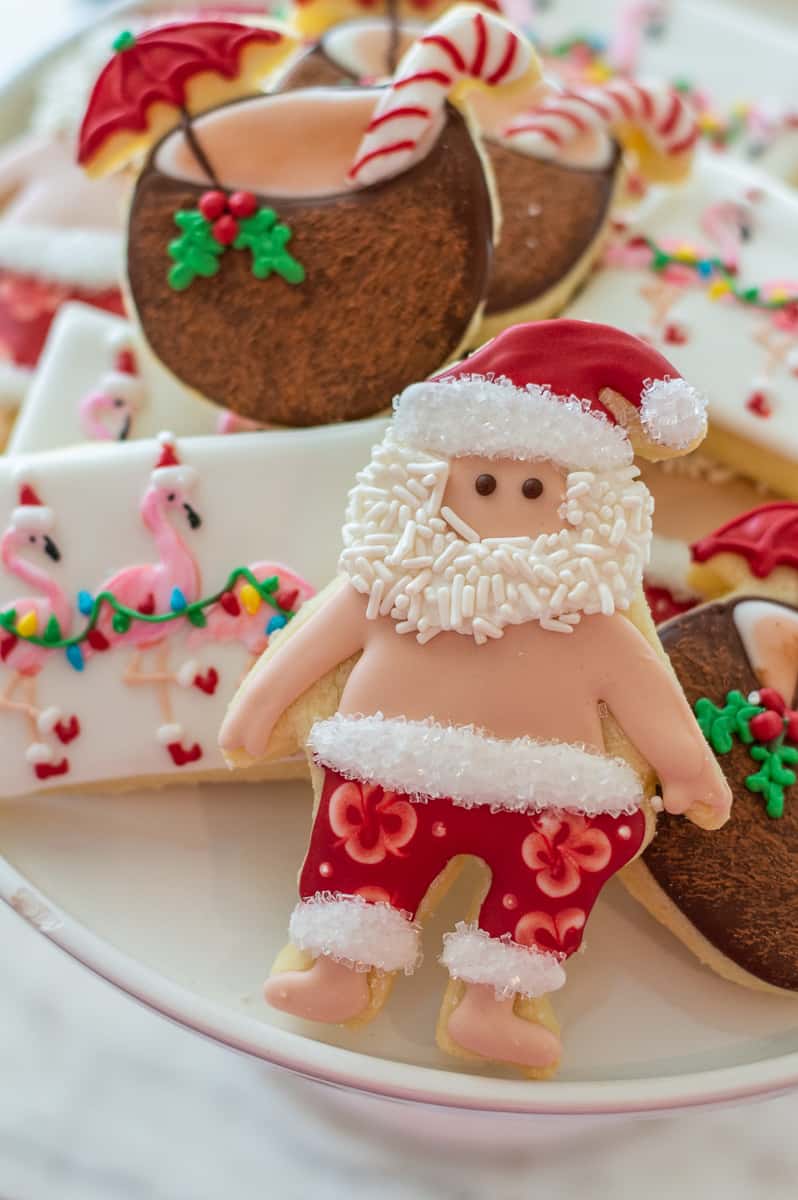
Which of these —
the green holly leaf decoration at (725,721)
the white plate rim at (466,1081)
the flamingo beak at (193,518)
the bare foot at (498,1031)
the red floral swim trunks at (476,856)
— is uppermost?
the flamingo beak at (193,518)

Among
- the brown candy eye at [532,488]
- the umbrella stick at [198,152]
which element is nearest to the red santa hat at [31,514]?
the umbrella stick at [198,152]

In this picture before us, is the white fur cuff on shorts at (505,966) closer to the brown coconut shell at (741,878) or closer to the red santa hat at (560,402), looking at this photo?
the brown coconut shell at (741,878)

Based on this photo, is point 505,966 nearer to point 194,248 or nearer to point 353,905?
point 353,905

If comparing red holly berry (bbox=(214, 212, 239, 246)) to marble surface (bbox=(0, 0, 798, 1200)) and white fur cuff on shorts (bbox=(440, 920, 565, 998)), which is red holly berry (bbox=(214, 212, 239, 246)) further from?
marble surface (bbox=(0, 0, 798, 1200))

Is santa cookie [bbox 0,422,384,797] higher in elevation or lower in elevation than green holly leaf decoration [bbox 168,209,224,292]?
lower

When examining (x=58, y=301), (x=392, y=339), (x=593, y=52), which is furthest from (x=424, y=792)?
(x=593, y=52)

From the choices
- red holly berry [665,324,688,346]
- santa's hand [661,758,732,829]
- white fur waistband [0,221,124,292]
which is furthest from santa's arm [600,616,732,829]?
white fur waistband [0,221,124,292]
